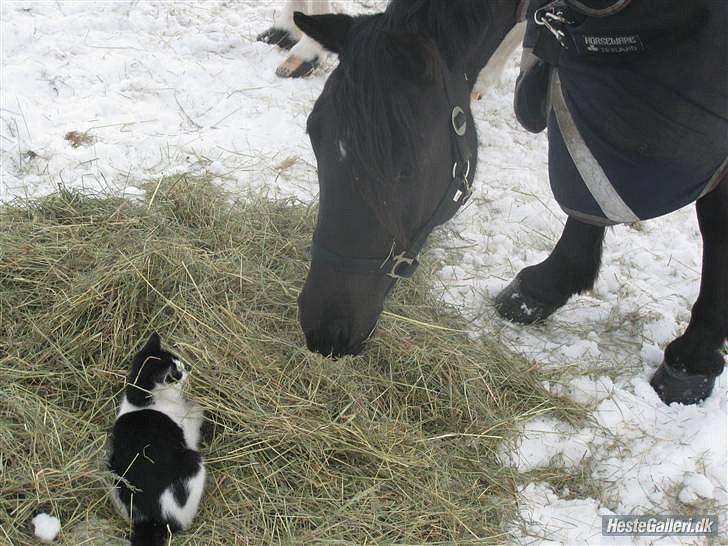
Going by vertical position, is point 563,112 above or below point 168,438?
above

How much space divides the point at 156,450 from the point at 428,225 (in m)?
1.03

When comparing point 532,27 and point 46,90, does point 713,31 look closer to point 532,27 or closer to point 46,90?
point 532,27

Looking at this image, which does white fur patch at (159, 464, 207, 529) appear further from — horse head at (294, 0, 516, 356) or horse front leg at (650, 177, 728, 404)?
horse front leg at (650, 177, 728, 404)

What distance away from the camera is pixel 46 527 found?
1730 mm

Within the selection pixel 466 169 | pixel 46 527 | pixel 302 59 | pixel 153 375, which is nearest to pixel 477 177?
pixel 302 59

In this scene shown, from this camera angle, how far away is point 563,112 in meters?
2.02

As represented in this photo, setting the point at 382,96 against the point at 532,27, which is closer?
the point at 382,96

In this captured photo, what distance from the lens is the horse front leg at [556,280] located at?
8.82 feet

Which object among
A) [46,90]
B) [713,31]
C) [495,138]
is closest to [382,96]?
[713,31]

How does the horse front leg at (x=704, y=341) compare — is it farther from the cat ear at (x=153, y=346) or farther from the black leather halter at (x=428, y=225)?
the cat ear at (x=153, y=346)

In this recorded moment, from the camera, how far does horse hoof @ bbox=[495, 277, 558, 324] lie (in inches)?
108

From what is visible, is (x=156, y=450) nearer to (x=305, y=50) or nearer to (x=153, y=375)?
(x=153, y=375)

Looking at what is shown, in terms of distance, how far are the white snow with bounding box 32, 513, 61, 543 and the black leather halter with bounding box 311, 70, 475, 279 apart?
3.46ft

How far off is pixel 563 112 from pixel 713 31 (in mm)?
481
